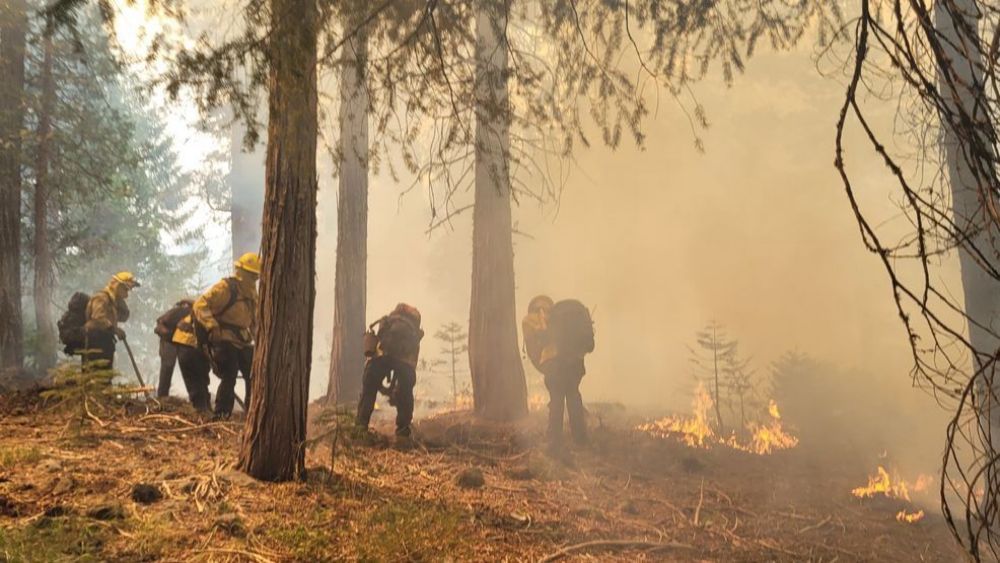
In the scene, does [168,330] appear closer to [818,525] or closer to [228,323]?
[228,323]

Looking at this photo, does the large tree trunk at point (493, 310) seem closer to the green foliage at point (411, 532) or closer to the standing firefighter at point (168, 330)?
the standing firefighter at point (168, 330)

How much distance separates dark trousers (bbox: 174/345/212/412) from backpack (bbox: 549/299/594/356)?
14.6ft

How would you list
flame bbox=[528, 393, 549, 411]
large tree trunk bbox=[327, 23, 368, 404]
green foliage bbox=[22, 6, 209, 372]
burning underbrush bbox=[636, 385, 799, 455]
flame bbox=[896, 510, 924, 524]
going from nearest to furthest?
1. flame bbox=[896, 510, 924, 524]
2. large tree trunk bbox=[327, 23, 368, 404]
3. burning underbrush bbox=[636, 385, 799, 455]
4. flame bbox=[528, 393, 549, 411]
5. green foliage bbox=[22, 6, 209, 372]

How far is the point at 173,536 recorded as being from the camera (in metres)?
2.96

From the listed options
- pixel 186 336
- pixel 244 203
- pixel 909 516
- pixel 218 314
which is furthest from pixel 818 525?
pixel 244 203

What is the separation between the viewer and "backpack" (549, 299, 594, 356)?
24.6 feet

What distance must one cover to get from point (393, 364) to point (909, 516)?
6.14 meters

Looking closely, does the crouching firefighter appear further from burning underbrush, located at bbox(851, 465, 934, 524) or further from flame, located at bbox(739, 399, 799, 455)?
flame, located at bbox(739, 399, 799, 455)

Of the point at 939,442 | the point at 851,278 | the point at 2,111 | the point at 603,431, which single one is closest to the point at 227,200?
the point at 2,111

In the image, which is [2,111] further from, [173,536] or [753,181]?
[753,181]

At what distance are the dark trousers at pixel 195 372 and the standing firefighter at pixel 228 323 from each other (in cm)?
27

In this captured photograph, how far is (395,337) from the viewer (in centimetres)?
656

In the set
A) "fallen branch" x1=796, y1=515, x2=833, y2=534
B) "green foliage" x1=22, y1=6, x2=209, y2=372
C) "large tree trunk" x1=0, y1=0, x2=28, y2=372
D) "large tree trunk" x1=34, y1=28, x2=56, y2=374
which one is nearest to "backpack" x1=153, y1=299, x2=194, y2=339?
"green foliage" x1=22, y1=6, x2=209, y2=372

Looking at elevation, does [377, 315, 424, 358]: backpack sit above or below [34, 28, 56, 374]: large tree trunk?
below
